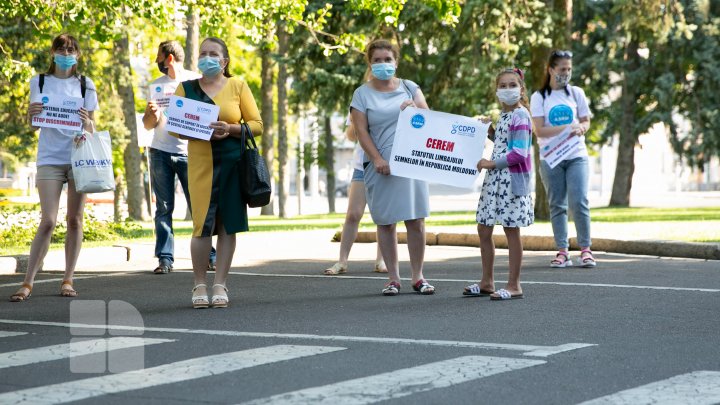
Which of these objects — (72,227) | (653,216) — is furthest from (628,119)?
(72,227)

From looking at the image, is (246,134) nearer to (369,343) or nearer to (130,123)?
(369,343)

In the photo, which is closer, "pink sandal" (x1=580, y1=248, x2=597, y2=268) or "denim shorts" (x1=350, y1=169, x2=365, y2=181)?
"denim shorts" (x1=350, y1=169, x2=365, y2=181)

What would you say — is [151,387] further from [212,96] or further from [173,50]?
[173,50]

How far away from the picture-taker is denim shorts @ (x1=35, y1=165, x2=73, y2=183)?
A: 10.7 m

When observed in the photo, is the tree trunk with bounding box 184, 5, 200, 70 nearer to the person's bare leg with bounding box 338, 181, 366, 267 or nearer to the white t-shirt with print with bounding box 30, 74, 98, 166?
the person's bare leg with bounding box 338, 181, 366, 267

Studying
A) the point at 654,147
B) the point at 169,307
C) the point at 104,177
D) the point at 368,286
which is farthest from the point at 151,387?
the point at 654,147

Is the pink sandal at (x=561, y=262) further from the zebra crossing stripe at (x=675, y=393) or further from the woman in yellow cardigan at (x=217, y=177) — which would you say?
the zebra crossing stripe at (x=675, y=393)

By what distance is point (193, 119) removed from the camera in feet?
31.6

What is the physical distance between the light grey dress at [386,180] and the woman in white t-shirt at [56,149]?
2.33m

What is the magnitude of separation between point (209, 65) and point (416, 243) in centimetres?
225

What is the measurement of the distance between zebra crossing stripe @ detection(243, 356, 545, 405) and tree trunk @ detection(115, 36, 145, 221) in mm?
27806

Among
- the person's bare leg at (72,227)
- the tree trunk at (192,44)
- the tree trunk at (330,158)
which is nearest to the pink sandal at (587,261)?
the person's bare leg at (72,227)

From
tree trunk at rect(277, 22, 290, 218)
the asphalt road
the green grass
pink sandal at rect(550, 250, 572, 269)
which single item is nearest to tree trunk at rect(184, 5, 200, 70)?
tree trunk at rect(277, 22, 290, 218)

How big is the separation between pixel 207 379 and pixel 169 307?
3.61 meters
